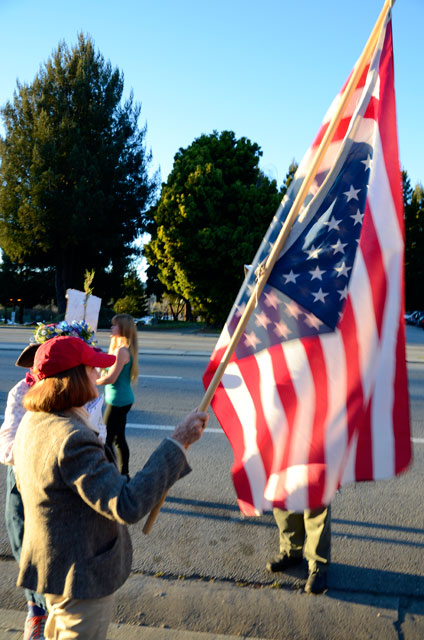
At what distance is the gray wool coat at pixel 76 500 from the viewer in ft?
6.40

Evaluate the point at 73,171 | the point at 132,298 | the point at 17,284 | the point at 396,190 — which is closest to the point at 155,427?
the point at 396,190

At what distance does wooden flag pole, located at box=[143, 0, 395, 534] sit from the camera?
2.41m

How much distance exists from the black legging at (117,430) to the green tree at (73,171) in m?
30.5

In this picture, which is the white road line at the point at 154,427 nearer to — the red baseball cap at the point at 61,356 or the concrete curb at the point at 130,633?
the concrete curb at the point at 130,633

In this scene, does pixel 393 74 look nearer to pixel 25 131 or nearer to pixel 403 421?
pixel 403 421

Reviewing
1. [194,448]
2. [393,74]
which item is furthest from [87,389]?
[194,448]

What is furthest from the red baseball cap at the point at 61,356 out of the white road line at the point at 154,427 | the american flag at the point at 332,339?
the white road line at the point at 154,427

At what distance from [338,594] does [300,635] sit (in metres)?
0.57

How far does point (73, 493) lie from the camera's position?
2.05 meters

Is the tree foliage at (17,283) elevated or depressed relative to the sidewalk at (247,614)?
elevated

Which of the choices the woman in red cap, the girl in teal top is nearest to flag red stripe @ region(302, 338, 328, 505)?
the woman in red cap

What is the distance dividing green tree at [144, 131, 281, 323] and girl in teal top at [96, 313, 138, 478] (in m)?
23.6

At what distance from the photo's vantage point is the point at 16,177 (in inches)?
1421

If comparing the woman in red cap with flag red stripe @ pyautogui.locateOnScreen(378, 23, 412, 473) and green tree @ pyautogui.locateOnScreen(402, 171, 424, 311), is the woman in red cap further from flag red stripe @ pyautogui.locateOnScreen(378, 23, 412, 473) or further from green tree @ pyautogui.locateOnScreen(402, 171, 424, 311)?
green tree @ pyautogui.locateOnScreen(402, 171, 424, 311)
